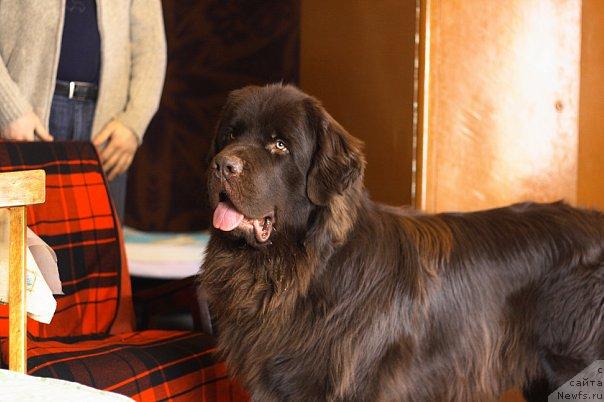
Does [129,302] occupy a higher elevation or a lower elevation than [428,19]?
lower

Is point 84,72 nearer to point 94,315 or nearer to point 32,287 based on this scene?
point 94,315

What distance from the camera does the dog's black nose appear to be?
208cm

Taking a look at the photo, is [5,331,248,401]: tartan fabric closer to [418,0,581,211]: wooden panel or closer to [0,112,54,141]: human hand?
[0,112,54,141]: human hand

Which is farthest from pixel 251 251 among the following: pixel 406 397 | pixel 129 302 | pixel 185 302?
pixel 129 302

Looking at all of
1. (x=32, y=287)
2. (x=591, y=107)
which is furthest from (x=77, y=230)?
(x=591, y=107)

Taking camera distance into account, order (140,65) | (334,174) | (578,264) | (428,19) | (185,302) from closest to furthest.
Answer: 1. (334,174)
2. (578,264)
3. (185,302)
4. (428,19)
5. (140,65)

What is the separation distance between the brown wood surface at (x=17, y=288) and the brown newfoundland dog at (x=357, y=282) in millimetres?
454

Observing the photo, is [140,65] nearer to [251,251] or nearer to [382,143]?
[382,143]

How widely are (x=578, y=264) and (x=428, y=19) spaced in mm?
1202

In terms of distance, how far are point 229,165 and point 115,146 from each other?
1365 mm

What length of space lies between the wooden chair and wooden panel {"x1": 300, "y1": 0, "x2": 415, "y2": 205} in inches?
62.8

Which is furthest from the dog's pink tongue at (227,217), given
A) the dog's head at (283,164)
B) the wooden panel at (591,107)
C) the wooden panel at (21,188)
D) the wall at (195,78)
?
the wall at (195,78)

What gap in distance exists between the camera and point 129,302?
118 inches

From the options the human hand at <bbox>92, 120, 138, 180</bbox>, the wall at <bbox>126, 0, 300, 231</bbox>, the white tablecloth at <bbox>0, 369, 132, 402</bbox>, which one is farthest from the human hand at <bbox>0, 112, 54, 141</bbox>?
the wall at <bbox>126, 0, 300, 231</bbox>
